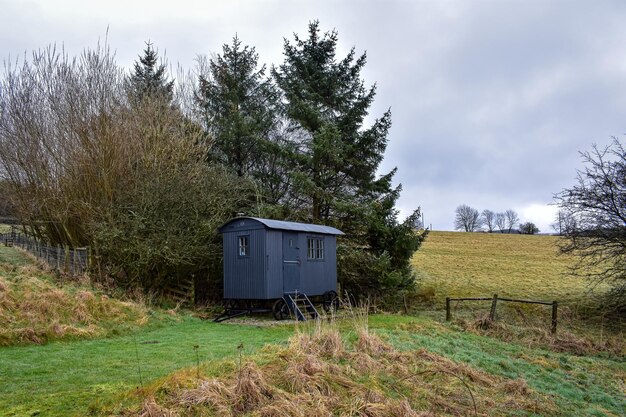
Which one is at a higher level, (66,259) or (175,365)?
(66,259)

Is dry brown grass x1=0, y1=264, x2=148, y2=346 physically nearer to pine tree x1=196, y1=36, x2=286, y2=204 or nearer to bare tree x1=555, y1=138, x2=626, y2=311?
pine tree x1=196, y1=36, x2=286, y2=204

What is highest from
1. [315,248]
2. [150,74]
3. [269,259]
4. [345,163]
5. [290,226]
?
[150,74]

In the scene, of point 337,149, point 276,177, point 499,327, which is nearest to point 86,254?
point 276,177

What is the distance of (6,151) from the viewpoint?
17234mm

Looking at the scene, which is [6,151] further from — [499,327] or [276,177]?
[499,327]

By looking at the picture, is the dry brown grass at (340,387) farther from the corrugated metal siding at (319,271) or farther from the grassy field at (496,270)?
the grassy field at (496,270)

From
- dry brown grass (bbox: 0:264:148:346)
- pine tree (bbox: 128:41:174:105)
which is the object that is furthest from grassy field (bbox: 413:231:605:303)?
pine tree (bbox: 128:41:174:105)

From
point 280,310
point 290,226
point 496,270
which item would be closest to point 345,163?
point 290,226

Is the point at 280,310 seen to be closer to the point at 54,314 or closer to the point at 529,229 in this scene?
the point at 54,314

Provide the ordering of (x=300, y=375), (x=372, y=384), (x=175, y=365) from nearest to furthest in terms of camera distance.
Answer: (x=300, y=375) < (x=372, y=384) < (x=175, y=365)

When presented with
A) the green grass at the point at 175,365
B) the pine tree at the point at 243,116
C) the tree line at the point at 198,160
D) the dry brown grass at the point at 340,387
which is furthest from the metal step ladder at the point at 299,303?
the dry brown grass at the point at 340,387

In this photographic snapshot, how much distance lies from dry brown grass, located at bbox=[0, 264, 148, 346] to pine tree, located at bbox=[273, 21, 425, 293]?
28.1ft

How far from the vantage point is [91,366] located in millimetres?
6344

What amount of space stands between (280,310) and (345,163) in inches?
309
